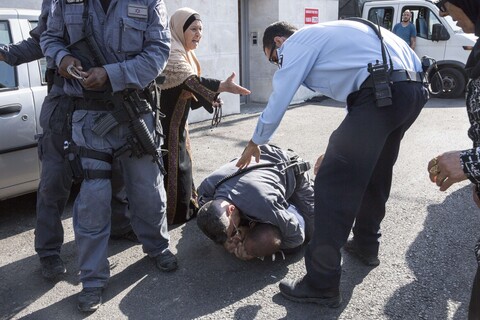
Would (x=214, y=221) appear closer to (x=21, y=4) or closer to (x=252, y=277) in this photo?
(x=252, y=277)

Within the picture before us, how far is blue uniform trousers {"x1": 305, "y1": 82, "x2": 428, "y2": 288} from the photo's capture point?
8.02ft

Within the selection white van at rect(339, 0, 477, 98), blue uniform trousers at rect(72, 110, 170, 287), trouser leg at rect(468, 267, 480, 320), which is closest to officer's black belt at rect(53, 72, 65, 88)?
blue uniform trousers at rect(72, 110, 170, 287)

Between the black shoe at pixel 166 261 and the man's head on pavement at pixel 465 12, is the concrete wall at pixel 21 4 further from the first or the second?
the man's head on pavement at pixel 465 12

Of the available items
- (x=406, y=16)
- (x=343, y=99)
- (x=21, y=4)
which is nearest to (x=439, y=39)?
(x=406, y=16)

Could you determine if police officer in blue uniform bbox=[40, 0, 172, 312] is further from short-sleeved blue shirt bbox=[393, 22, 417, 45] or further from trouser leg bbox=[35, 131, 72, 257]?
short-sleeved blue shirt bbox=[393, 22, 417, 45]

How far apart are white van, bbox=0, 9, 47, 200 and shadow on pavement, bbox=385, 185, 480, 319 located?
268 cm

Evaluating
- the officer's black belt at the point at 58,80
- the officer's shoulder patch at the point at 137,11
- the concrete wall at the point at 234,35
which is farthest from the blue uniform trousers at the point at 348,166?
the concrete wall at the point at 234,35

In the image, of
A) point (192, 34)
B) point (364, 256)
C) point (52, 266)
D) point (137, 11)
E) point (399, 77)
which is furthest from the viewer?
point (192, 34)

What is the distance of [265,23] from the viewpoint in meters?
9.66

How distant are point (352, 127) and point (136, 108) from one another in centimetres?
121

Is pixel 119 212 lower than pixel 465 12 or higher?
lower

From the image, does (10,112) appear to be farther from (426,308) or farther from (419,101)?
(426,308)

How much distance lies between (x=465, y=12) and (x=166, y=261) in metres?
2.20

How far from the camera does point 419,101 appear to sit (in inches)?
101
